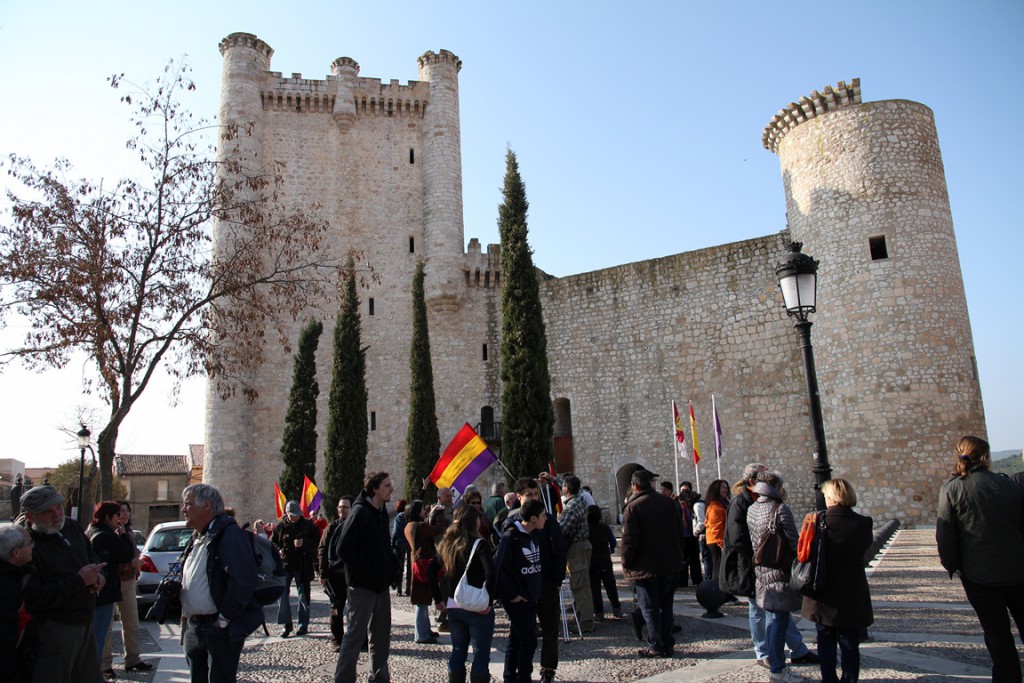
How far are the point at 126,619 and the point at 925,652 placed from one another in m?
7.11

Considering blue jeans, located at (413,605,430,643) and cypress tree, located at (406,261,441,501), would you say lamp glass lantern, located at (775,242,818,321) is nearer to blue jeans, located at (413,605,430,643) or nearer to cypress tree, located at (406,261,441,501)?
blue jeans, located at (413,605,430,643)

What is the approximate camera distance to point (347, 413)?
22.3 meters

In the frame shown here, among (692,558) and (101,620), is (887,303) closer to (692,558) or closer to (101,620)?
(692,558)

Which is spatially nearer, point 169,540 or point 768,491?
point 768,491

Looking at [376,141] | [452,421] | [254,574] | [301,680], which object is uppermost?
[376,141]

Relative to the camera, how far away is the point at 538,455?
618 inches

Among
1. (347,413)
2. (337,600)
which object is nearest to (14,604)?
(337,600)

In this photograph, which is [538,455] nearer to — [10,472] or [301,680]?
[301,680]

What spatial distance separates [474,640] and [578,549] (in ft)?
9.09

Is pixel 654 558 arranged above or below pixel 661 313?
below

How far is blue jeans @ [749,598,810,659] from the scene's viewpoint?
18.8 feet

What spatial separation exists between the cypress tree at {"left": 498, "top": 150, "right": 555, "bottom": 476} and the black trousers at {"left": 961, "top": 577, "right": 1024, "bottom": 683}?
432 inches

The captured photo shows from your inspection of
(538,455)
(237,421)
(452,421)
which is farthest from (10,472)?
(538,455)

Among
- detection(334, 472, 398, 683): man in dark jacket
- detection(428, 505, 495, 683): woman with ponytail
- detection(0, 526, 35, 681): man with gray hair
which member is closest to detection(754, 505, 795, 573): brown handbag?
detection(428, 505, 495, 683): woman with ponytail
